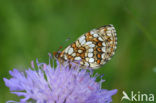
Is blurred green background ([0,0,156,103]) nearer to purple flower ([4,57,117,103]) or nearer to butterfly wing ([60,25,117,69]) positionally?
butterfly wing ([60,25,117,69])

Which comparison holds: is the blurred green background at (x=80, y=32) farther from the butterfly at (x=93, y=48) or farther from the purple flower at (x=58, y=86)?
the purple flower at (x=58, y=86)

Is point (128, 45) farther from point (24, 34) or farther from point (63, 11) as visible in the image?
point (24, 34)

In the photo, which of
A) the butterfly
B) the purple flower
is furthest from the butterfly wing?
the purple flower

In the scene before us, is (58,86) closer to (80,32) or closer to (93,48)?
(93,48)

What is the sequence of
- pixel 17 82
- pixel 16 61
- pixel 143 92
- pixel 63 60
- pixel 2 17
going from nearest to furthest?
1. pixel 17 82
2. pixel 63 60
3. pixel 143 92
4. pixel 16 61
5. pixel 2 17

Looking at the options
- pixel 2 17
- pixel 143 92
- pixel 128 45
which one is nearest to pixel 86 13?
pixel 128 45

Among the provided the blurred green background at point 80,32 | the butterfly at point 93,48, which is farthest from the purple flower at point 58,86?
the blurred green background at point 80,32
